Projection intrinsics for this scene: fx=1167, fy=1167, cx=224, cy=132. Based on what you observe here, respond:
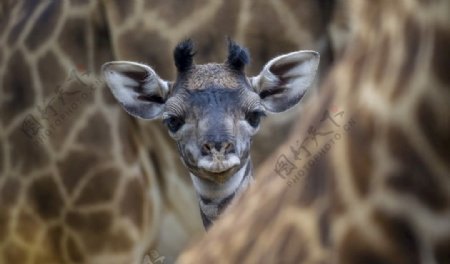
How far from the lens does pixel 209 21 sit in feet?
16.5

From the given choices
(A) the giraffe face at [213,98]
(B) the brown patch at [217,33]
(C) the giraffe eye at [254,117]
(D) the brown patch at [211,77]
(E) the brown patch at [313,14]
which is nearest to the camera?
(A) the giraffe face at [213,98]

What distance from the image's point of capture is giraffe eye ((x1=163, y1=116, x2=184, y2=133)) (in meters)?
4.41

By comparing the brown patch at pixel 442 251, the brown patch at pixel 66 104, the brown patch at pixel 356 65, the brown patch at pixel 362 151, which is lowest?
the brown patch at pixel 66 104

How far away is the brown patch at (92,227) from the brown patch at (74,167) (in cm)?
13

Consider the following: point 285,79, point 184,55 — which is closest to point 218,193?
point 184,55

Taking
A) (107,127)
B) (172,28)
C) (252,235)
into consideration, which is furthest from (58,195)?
(252,235)

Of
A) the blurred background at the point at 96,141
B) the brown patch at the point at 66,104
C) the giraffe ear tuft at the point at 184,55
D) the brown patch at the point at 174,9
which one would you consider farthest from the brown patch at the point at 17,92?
the giraffe ear tuft at the point at 184,55

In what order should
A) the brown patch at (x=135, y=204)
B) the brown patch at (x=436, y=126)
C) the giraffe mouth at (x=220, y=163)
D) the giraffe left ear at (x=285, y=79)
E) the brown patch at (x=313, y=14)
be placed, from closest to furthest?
1. the brown patch at (x=436, y=126)
2. the giraffe mouth at (x=220, y=163)
3. the giraffe left ear at (x=285, y=79)
4. the brown patch at (x=313, y=14)
5. the brown patch at (x=135, y=204)

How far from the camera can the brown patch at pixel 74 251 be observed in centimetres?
505

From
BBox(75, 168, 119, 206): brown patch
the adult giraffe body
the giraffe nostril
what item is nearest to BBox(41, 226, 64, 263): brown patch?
BBox(75, 168, 119, 206): brown patch

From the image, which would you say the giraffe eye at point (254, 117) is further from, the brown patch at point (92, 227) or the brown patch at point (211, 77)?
the brown patch at point (92, 227)

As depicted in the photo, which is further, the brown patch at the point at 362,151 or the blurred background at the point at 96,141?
the blurred background at the point at 96,141

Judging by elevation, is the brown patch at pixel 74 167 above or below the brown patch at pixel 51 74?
below

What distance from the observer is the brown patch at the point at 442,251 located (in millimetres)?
911
